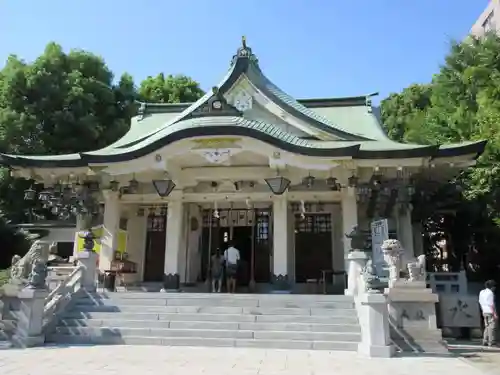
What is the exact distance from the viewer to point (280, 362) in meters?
6.92

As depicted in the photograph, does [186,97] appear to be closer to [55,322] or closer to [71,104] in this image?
[71,104]

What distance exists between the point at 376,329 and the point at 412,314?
139 centimetres

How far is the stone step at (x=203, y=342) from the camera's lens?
830cm

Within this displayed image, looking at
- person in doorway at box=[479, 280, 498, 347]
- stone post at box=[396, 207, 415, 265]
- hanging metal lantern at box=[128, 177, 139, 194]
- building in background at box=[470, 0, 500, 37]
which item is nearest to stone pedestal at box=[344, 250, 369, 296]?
person in doorway at box=[479, 280, 498, 347]

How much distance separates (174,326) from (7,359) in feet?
10.4

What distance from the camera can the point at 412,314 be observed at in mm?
8789

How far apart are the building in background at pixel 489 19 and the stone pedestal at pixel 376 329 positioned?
1185 inches

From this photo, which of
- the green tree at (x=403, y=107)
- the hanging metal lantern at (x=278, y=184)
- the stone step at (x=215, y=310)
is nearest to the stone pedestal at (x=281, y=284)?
the hanging metal lantern at (x=278, y=184)

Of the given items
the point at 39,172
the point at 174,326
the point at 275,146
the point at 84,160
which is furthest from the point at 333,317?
the point at 39,172

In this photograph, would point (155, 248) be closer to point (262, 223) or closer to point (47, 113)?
point (262, 223)

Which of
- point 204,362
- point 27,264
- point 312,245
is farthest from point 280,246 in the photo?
point 27,264

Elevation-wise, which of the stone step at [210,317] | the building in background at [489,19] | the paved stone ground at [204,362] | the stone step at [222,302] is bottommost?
the paved stone ground at [204,362]

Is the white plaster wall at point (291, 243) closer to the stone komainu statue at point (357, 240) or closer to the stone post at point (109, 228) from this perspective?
the stone komainu statue at point (357, 240)

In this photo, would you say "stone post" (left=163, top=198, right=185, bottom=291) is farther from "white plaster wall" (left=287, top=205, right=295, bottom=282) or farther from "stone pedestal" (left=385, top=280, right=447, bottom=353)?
"stone pedestal" (left=385, top=280, right=447, bottom=353)
